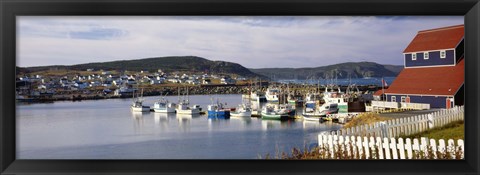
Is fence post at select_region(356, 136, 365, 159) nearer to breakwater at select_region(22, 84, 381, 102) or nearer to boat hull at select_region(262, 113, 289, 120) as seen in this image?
breakwater at select_region(22, 84, 381, 102)

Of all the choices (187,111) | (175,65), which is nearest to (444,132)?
(175,65)

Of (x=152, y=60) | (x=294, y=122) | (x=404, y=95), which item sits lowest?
(x=294, y=122)

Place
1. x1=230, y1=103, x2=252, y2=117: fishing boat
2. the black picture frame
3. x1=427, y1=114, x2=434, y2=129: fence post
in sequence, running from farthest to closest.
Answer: x1=230, y1=103, x2=252, y2=117: fishing boat
x1=427, y1=114, x2=434, y2=129: fence post
the black picture frame

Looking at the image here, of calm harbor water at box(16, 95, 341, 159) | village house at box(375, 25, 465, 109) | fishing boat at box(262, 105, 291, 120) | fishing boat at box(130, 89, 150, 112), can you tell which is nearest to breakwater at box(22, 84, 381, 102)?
calm harbor water at box(16, 95, 341, 159)
